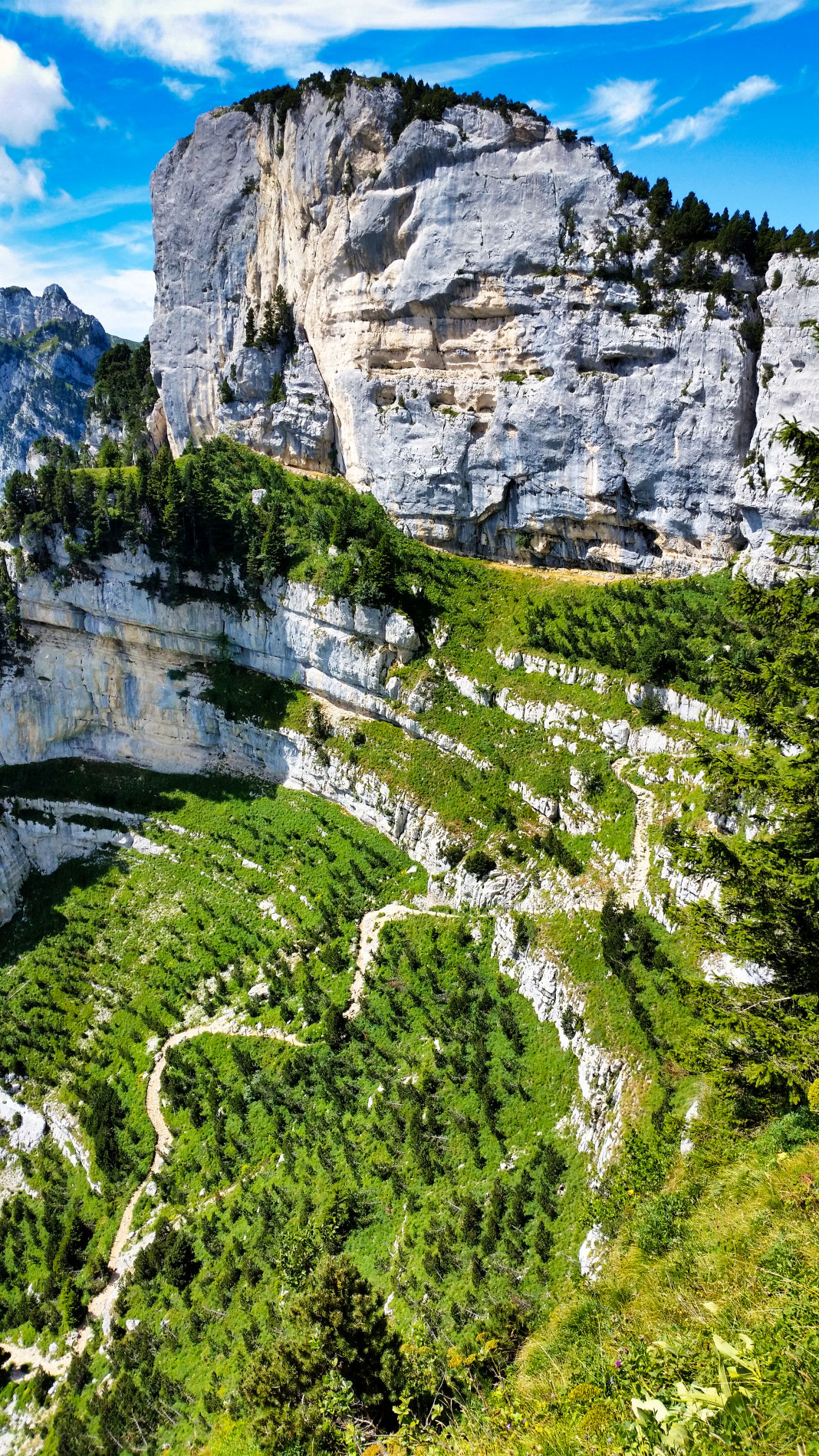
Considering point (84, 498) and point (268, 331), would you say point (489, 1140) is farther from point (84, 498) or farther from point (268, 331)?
point (268, 331)

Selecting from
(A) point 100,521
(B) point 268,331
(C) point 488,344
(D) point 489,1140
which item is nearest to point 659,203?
(C) point 488,344

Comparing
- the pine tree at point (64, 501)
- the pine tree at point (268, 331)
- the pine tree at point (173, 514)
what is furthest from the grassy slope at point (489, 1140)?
the pine tree at point (64, 501)

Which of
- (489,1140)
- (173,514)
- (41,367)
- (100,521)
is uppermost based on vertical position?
(41,367)

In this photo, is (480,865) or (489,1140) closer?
(489,1140)

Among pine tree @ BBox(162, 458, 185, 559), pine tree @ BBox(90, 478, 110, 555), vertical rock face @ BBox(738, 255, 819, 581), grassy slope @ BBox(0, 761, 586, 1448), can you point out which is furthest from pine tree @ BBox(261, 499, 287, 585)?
vertical rock face @ BBox(738, 255, 819, 581)

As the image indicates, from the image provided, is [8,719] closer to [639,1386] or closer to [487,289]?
[487,289]

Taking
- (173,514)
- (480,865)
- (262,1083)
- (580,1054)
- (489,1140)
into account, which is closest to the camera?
(489,1140)

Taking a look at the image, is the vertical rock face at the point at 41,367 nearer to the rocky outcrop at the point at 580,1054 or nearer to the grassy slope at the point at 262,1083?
the grassy slope at the point at 262,1083

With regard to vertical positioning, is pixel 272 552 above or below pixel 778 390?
below
